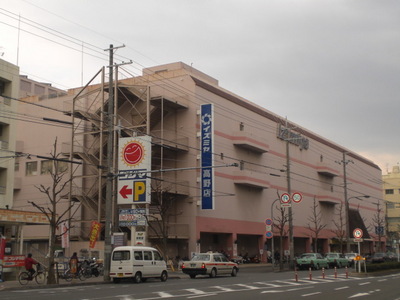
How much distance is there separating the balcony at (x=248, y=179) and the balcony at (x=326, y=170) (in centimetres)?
1904

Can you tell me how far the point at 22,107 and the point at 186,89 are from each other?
19.5 metres

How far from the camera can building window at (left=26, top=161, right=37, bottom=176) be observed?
54469 millimetres

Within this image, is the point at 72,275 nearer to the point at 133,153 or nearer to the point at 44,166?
the point at 133,153

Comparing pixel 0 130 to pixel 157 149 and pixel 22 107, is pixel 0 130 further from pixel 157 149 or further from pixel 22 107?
pixel 22 107

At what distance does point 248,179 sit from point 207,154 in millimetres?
8330

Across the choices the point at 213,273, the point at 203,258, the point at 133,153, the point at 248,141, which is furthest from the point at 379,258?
the point at 133,153

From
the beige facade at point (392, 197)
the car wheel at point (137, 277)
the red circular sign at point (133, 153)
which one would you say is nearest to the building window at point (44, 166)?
the red circular sign at point (133, 153)

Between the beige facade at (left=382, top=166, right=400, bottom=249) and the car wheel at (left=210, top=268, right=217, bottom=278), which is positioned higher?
the beige facade at (left=382, top=166, right=400, bottom=249)

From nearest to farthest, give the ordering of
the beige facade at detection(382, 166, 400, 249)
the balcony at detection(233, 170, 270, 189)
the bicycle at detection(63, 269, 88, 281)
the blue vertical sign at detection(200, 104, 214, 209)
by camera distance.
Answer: the bicycle at detection(63, 269, 88, 281) < the blue vertical sign at detection(200, 104, 214, 209) < the balcony at detection(233, 170, 270, 189) < the beige facade at detection(382, 166, 400, 249)

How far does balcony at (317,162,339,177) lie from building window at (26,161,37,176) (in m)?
38.6

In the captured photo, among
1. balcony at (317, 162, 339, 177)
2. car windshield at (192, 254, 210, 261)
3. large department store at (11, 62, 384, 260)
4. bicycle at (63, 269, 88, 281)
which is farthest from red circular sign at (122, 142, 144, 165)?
balcony at (317, 162, 339, 177)

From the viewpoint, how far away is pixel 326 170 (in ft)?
240

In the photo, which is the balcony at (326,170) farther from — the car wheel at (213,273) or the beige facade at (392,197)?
the car wheel at (213,273)

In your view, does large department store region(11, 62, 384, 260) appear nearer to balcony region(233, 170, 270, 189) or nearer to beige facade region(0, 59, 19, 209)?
balcony region(233, 170, 270, 189)
